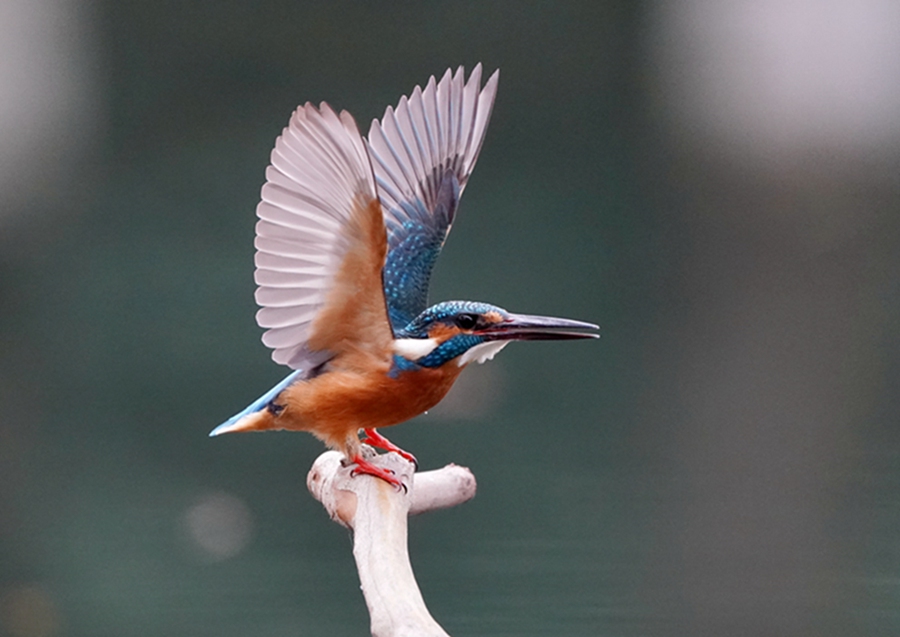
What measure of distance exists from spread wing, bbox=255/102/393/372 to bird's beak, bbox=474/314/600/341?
0.37ft

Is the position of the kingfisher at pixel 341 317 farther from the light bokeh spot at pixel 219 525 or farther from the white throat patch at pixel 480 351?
the light bokeh spot at pixel 219 525

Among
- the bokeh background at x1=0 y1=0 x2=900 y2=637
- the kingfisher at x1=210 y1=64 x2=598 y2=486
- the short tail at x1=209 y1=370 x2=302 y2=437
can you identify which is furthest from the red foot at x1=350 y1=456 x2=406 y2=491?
the bokeh background at x1=0 y1=0 x2=900 y2=637

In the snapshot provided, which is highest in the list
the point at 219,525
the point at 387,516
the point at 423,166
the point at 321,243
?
the point at 423,166

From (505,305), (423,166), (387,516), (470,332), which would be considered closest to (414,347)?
(470,332)

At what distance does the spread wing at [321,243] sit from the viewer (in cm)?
107

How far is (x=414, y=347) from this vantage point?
3.86 ft

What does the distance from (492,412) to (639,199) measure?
27.7 inches

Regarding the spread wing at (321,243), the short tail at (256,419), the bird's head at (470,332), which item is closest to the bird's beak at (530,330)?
the bird's head at (470,332)

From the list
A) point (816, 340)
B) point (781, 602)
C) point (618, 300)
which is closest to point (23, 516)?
point (618, 300)

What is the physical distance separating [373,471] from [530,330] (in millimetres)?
229

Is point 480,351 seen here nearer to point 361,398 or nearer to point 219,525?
point 361,398

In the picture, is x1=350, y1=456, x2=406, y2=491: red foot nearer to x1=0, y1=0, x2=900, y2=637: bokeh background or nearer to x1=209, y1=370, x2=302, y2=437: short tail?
x1=209, y1=370, x2=302, y2=437: short tail

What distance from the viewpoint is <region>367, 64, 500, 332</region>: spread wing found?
1413mm

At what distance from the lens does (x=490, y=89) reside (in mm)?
1431
